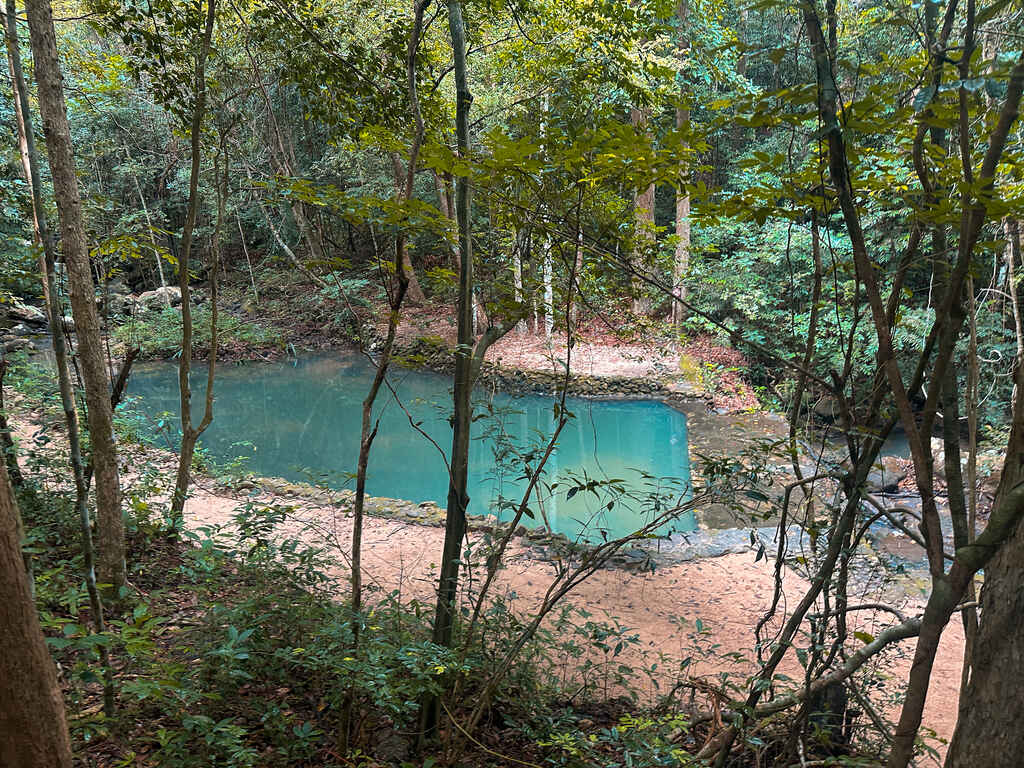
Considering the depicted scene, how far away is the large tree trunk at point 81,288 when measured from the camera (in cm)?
275

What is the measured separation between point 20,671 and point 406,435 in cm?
955

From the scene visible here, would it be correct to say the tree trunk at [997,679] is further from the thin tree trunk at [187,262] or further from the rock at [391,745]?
the thin tree trunk at [187,262]

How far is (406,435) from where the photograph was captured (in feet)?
34.8

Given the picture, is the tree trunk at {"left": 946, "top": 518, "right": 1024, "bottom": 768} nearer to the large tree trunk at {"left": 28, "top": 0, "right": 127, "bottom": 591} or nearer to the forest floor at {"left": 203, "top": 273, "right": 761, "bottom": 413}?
the large tree trunk at {"left": 28, "top": 0, "right": 127, "bottom": 591}

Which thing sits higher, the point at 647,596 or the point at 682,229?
the point at 682,229

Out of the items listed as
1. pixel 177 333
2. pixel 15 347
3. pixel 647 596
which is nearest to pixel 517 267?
pixel 647 596

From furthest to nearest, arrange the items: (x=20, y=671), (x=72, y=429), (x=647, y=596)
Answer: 1. (x=647, y=596)
2. (x=72, y=429)
3. (x=20, y=671)

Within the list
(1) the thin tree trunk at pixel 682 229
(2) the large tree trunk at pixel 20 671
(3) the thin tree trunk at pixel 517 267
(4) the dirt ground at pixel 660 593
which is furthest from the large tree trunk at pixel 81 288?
(1) the thin tree trunk at pixel 682 229

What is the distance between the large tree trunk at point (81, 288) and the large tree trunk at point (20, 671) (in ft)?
5.70

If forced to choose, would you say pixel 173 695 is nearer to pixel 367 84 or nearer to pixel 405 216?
pixel 405 216

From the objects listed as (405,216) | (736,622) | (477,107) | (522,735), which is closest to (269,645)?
(522,735)

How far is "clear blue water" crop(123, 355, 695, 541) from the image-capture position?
304 inches

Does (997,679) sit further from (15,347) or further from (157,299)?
(157,299)

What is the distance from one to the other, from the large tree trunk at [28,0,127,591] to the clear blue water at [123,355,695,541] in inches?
110
